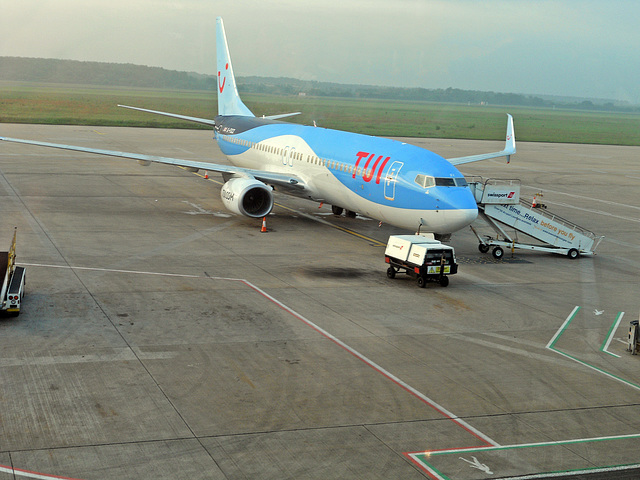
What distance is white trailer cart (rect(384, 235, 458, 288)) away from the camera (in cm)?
2417

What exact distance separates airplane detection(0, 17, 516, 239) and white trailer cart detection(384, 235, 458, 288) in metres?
2.49

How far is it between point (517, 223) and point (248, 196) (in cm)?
1222

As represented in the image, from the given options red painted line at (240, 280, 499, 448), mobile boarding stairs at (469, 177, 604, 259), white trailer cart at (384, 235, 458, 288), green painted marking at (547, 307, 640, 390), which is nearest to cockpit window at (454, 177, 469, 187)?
mobile boarding stairs at (469, 177, 604, 259)

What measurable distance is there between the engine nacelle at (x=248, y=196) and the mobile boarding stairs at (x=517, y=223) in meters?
9.18

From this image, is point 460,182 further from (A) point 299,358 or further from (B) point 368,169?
(A) point 299,358

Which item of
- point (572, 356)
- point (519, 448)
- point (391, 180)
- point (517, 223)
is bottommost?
point (519, 448)

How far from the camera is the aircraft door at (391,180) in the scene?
92.8 ft

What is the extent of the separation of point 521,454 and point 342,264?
47.6 ft

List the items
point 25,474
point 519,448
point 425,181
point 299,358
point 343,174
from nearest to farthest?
point 25,474, point 519,448, point 299,358, point 425,181, point 343,174

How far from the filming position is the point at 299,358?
17078mm

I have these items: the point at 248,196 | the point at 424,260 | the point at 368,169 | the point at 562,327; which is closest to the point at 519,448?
the point at 562,327

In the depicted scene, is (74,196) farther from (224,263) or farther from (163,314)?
(163,314)

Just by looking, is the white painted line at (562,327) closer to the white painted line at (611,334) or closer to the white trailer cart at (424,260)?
the white painted line at (611,334)

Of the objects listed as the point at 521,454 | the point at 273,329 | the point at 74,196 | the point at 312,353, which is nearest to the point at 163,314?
the point at 273,329
